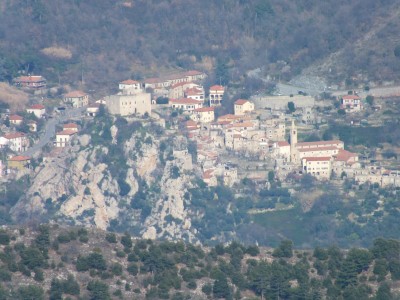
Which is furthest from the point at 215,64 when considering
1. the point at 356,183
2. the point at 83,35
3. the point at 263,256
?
the point at 263,256

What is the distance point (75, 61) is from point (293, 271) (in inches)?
2256

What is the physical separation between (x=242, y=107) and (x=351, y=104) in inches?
232

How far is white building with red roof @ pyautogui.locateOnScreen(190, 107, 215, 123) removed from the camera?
118m

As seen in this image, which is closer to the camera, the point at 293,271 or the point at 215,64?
the point at 293,271

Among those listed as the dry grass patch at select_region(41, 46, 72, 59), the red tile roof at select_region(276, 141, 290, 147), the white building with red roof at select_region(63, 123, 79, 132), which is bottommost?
the red tile roof at select_region(276, 141, 290, 147)

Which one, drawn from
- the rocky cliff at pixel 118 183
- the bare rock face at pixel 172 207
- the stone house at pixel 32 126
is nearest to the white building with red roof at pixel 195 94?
the rocky cliff at pixel 118 183

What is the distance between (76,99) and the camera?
12175 centimetres

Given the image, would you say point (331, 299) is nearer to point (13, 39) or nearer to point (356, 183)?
point (356, 183)

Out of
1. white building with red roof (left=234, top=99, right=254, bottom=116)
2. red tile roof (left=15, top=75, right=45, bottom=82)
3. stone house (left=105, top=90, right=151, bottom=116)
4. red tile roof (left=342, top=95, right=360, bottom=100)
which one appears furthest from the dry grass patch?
red tile roof (left=342, top=95, right=360, bottom=100)

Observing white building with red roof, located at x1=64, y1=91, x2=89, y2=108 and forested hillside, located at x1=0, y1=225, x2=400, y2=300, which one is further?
white building with red roof, located at x1=64, y1=91, x2=89, y2=108

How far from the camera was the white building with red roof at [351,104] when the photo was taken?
11850cm

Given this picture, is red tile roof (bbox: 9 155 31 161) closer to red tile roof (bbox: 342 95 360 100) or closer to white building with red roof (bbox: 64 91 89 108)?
white building with red roof (bbox: 64 91 89 108)

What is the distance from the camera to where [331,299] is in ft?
232

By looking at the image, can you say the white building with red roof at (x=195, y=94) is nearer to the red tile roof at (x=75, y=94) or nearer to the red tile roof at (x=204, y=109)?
the red tile roof at (x=204, y=109)
